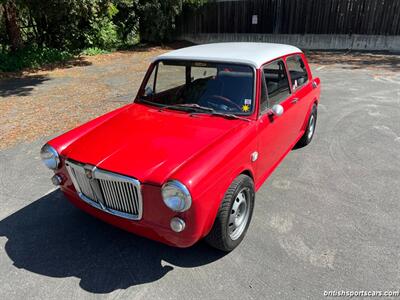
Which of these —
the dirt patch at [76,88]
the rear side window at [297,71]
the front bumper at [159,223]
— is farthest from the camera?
the dirt patch at [76,88]

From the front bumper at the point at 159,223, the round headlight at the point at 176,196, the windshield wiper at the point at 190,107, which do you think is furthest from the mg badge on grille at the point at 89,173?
the windshield wiper at the point at 190,107

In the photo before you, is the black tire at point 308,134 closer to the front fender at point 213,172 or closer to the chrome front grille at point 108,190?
the front fender at point 213,172

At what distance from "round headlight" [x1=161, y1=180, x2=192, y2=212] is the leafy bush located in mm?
12070

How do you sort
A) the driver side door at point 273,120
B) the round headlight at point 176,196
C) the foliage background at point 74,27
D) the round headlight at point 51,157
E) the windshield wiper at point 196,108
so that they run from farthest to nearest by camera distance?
the foliage background at point 74,27 < the driver side door at point 273,120 < the windshield wiper at point 196,108 < the round headlight at point 51,157 < the round headlight at point 176,196

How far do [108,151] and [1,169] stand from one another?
291 cm

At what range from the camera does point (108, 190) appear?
8.75 feet

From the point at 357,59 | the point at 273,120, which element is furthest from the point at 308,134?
the point at 357,59

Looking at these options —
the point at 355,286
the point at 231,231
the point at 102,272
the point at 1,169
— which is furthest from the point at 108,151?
the point at 1,169

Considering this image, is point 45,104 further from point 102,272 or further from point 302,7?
point 302,7

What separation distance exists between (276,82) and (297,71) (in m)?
0.93

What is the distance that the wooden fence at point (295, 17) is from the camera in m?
15.2

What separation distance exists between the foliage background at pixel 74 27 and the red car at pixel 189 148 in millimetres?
9303

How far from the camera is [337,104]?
7.71 m

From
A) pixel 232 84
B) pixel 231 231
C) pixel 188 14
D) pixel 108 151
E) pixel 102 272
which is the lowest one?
pixel 102 272
